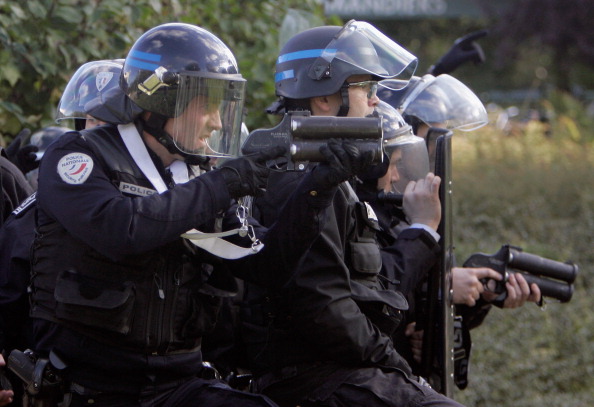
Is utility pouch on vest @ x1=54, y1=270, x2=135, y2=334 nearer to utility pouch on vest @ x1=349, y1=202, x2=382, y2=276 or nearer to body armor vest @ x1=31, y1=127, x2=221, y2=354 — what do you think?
body armor vest @ x1=31, y1=127, x2=221, y2=354

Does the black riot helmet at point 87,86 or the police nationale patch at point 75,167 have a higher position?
the police nationale patch at point 75,167

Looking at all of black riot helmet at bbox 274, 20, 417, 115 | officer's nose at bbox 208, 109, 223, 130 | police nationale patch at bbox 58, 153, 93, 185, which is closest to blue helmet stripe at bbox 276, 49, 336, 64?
black riot helmet at bbox 274, 20, 417, 115

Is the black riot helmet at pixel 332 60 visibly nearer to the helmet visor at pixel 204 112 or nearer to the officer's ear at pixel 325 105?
the officer's ear at pixel 325 105

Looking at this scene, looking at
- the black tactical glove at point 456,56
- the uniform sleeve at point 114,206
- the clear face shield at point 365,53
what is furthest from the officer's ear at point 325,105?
the black tactical glove at point 456,56

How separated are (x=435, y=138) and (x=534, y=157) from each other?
680 cm

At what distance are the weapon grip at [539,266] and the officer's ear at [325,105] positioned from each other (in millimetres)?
1530

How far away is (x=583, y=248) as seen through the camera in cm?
946

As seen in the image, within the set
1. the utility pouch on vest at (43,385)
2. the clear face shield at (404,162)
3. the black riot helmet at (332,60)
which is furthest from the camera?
the clear face shield at (404,162)

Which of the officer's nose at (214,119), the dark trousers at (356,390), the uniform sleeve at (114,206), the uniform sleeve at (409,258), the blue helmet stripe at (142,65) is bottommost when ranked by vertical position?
the dark trousers at (356,390)

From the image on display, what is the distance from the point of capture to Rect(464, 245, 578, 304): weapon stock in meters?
4.73

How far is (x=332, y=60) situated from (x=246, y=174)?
29.7 inches

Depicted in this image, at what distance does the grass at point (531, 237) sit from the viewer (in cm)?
761

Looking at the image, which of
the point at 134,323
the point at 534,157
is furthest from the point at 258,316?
the point at 534,157

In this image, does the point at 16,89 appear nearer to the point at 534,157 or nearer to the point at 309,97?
the point at 309,97
